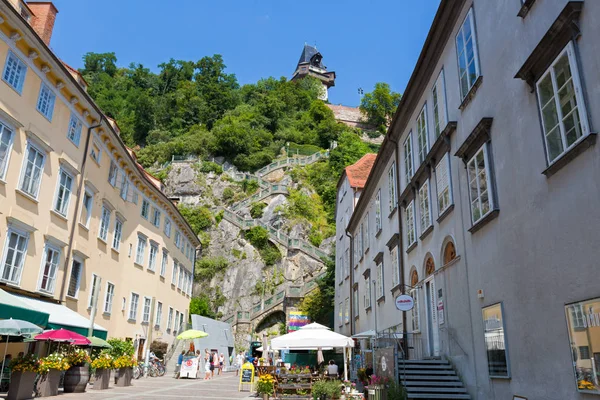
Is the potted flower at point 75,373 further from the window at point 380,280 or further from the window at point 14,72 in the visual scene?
the window at point 380,280

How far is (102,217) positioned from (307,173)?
42.9 m

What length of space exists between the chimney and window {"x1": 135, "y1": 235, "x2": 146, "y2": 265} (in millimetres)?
12453

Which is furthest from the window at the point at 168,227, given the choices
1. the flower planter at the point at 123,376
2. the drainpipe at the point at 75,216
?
the flower planter at the point at 123,376

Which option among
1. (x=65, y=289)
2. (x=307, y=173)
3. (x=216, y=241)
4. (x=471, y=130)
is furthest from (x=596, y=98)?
(x=307, y=173)

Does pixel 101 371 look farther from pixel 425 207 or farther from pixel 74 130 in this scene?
pixel 425 207

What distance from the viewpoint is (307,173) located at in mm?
64125

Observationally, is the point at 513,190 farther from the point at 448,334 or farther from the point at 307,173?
the point at 307,173

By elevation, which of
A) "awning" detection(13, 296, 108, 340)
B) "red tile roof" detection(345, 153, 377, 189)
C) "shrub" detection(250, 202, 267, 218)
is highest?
"shrub" detection(250, 202, 267, 218)

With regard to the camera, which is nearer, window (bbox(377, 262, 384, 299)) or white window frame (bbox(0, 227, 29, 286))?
white window frame (bbox(0, 227, 29, 286))

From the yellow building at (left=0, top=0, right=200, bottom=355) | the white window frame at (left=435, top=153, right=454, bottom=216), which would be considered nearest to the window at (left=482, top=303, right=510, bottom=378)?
the white window frame at (left=435, top=153, right=454, bottom=216)

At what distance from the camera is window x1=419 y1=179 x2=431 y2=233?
15.6 meters

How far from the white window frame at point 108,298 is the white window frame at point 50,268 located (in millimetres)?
5629

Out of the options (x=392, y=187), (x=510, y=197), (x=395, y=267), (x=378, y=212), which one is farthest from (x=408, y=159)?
(x=510, y=197)

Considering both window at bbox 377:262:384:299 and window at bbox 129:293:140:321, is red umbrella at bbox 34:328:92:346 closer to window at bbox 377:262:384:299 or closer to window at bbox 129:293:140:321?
window at bbox 129:293:140:321
